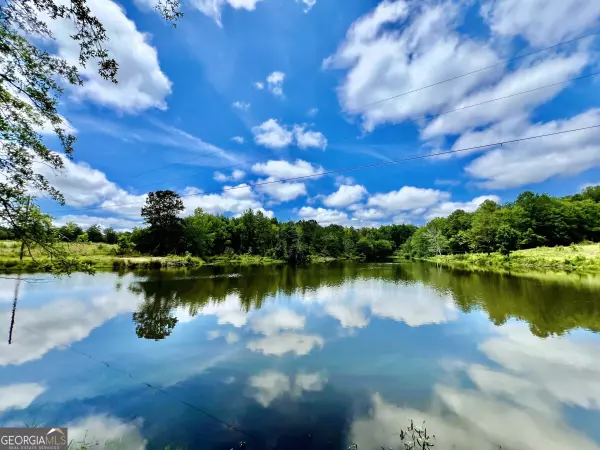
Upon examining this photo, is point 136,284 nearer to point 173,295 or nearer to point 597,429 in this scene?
point 173,295

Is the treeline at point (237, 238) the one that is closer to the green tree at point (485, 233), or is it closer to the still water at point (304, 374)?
the green tree at point (485, 233)

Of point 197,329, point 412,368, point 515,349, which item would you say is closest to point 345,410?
point 412,368

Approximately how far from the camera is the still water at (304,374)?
20.8 feet

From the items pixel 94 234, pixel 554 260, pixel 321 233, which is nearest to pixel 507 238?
pixel 554 260

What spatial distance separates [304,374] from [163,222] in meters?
58.4

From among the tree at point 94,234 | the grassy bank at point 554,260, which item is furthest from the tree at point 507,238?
the tree at point 94,234

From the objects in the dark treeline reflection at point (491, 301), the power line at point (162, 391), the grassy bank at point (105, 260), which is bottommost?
the power line at point (162, 391)

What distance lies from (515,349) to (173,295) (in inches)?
848

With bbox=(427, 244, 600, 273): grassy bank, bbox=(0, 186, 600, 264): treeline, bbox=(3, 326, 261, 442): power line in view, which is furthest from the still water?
bbox=(0, 186, 600, 264): treeline

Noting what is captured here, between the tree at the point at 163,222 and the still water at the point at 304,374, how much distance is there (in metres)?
42.7

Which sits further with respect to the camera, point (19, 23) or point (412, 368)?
point (412, 368)

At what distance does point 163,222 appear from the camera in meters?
59.8

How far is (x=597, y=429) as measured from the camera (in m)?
6.42

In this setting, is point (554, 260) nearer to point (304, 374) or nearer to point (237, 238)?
point (304, 374)
